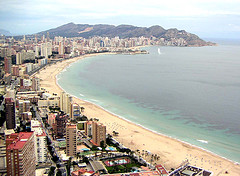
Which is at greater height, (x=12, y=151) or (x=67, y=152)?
(x=12, y=151)

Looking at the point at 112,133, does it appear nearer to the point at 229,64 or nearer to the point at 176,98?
the point at 176,98

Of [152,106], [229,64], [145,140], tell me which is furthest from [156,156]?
[229,64]

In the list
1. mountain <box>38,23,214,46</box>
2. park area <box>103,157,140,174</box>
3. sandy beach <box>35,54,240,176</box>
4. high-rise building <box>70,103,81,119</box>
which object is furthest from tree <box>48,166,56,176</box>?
mountain <box>38,23,214,46</box>

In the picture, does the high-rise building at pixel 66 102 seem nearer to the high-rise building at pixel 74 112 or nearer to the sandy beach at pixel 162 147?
the high-rise building at pixel 74 112

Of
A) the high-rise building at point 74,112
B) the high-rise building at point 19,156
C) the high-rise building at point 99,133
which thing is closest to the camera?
the high-rise building at point 19,156

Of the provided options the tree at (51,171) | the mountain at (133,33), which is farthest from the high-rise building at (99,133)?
the mountain at (133,33)
